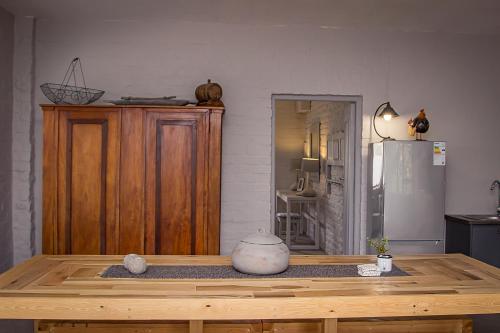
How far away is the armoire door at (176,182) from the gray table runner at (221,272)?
140 centimetres

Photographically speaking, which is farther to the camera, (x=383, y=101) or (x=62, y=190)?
(x=383, y=101)

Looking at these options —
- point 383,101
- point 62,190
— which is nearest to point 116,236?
point 62,190

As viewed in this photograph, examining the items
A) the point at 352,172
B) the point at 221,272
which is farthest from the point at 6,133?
the point at 352,172

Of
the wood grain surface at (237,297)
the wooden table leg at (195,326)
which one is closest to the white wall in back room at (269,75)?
the wood grain surface at (237,297)

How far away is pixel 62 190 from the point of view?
377cm

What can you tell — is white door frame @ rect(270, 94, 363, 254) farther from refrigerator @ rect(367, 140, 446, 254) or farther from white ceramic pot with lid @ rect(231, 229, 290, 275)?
white ceramic pot with lid @ rect(231, 229, 290, 275)

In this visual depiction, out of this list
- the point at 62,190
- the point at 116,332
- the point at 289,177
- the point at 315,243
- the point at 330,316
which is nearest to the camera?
the point at 330,316

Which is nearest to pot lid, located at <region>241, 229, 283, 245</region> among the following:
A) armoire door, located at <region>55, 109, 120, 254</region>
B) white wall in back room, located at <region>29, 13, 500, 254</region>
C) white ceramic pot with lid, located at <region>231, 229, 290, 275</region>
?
white ceramic pot with lid, located at <region>231, 229, 290, 275</region>

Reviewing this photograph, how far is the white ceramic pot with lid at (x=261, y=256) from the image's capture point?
2221 millimetres

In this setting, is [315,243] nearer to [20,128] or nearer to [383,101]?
[383,101]

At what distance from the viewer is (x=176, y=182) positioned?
3814 millimetres

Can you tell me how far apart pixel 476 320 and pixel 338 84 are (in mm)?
2453

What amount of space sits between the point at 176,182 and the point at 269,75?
4.80 ft

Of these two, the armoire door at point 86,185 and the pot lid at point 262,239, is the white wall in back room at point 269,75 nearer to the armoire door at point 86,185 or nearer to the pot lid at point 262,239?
the armoire door at point 86,185
